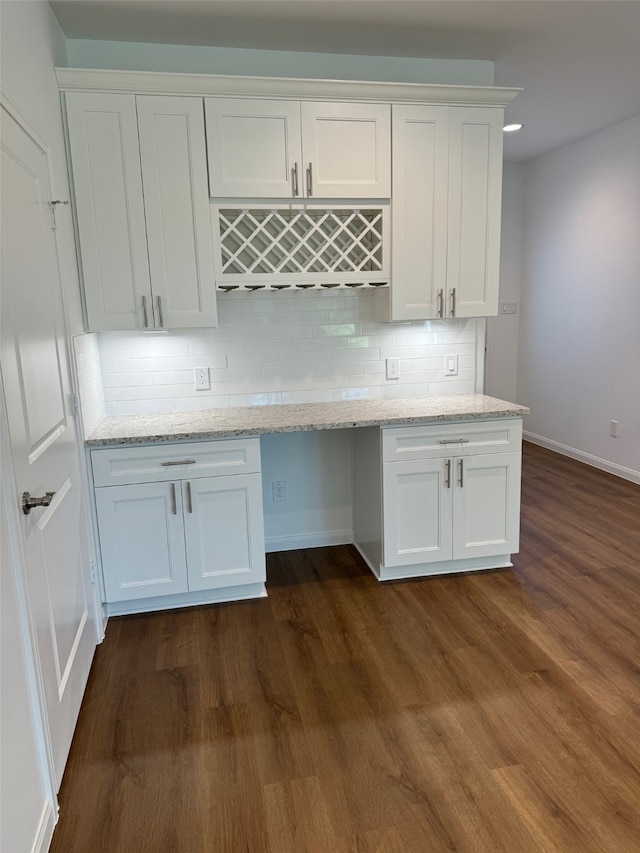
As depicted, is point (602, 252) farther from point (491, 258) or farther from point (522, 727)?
point (522, 727)

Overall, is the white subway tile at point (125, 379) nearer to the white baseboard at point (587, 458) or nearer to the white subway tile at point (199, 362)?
the white subway tile at point (199, 362)

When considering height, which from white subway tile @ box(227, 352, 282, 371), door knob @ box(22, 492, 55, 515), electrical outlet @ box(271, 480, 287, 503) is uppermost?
white subway tile @ box(227, 352, 282, 371)

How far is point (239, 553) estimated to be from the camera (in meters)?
2.81

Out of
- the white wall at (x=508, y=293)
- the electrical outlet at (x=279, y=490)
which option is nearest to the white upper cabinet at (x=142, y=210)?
the electrical outlet at (x=279, y=490)

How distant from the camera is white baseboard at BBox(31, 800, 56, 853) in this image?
1507mm

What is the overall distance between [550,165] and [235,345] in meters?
3.82

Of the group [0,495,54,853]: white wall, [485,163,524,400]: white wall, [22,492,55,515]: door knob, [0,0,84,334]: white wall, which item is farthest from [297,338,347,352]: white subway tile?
[485,163,524,400]: white wall

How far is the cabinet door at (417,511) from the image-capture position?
9.55 feet

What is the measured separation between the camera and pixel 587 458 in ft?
16.6

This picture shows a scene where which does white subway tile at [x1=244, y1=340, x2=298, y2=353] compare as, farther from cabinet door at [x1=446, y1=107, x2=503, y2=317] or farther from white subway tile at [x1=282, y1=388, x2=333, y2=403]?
cabinet door at [x1=446, y1=107, x2=503, y2=317]

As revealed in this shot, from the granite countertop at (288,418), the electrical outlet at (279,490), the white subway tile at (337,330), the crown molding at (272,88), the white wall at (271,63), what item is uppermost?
the white wall at (271,63)

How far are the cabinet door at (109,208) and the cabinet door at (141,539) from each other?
793mm

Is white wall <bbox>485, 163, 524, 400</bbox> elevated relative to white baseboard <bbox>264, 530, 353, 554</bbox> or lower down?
elevated

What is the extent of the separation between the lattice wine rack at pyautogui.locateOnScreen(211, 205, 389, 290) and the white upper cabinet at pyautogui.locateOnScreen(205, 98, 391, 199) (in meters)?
0.09
